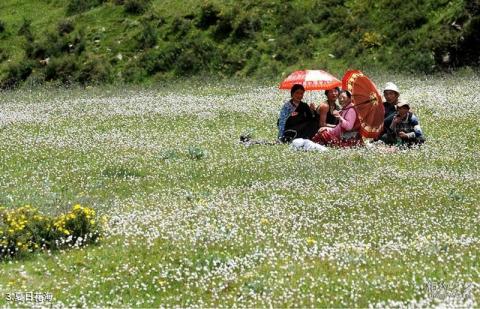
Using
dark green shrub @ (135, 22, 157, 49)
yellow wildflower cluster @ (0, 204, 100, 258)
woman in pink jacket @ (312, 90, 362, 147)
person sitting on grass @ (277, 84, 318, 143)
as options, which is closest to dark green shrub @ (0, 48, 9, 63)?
dark green shrub @ (135, 22, 157, 49)

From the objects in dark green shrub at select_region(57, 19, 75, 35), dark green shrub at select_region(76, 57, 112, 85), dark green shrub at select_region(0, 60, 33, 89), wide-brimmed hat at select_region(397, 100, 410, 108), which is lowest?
dark green shrub at select_region(0, 60, 33, 89)

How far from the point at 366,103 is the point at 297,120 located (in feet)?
7.16

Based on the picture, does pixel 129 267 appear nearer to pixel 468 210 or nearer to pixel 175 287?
pixel 175 287

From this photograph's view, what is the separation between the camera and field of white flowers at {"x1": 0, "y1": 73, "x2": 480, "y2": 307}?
8.30 meters

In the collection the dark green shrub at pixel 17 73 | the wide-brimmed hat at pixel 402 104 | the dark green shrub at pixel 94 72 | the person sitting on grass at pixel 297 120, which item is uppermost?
the wide-brimmed hat at pixel 402 104

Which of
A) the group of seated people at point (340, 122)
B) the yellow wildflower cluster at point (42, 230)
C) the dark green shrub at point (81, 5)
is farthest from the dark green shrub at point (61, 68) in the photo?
the yellow wildflower cluster at point (42, 230)

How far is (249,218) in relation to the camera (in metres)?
11.4

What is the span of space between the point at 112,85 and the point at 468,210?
124 feet

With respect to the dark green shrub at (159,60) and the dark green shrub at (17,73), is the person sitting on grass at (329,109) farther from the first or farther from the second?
the dark green shrub at (17,73)

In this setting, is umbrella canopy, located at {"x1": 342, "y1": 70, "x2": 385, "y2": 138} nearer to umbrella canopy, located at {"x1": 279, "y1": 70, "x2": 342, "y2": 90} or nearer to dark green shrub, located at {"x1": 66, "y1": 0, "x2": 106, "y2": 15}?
umbrella canopy, located at {"x1": 279, "y1": 70, "x2": 342, "y2": 90}

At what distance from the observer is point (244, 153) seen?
18.3 meters

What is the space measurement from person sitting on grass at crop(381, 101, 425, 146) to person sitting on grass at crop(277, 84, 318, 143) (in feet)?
7.75

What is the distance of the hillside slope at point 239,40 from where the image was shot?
4341 centimetres

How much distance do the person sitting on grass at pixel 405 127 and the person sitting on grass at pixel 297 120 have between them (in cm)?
236
